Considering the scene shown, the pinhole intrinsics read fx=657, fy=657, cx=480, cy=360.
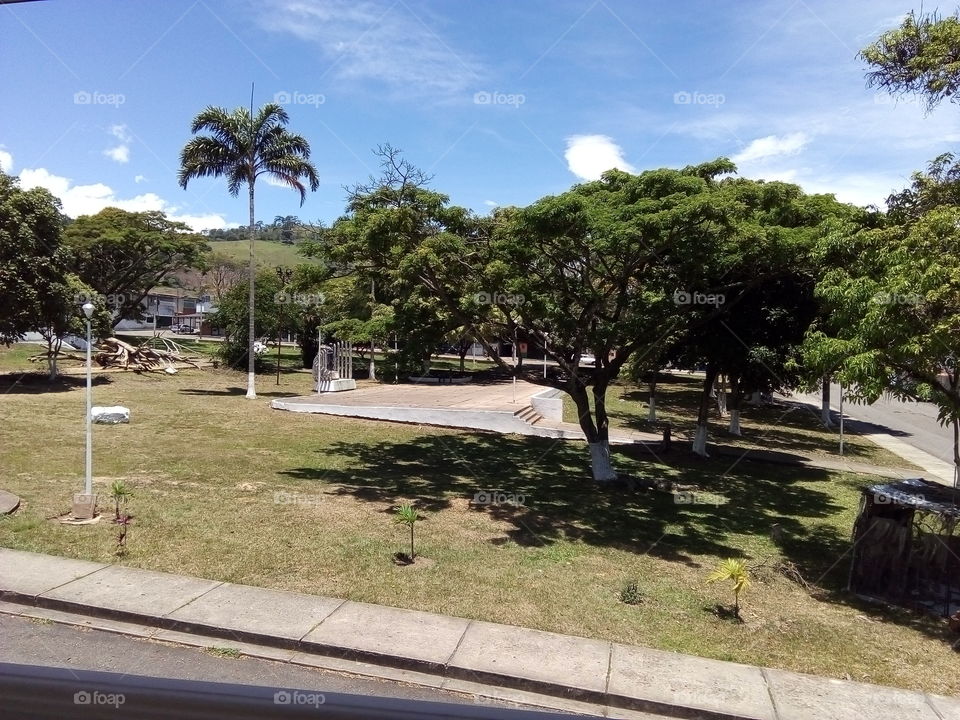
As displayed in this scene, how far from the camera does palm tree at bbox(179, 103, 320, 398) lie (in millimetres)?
22922

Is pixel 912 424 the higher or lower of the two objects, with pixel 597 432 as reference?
lower

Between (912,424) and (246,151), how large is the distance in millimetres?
31339

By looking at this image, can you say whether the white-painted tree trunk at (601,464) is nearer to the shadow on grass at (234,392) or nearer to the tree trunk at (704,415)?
the tree trunk at (704,415)

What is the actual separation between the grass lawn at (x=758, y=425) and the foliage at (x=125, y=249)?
25.5 metres

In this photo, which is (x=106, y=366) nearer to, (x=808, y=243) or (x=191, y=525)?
(x=191, y=525)

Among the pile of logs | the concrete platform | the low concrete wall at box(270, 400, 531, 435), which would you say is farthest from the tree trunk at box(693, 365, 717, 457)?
the pile of logs

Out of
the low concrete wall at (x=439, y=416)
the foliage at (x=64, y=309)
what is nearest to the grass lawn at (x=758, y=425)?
the low concrete wall at (x=439, y=416)

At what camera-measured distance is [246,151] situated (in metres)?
23.4

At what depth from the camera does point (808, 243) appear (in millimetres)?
10727

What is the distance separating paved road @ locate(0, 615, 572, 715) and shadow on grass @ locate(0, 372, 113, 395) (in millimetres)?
20073

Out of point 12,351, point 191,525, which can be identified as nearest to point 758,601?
point 191,525

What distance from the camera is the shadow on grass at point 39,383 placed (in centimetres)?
2320

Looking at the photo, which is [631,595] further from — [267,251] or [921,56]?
[267,251]


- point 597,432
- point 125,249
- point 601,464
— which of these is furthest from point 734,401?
point 125,249
